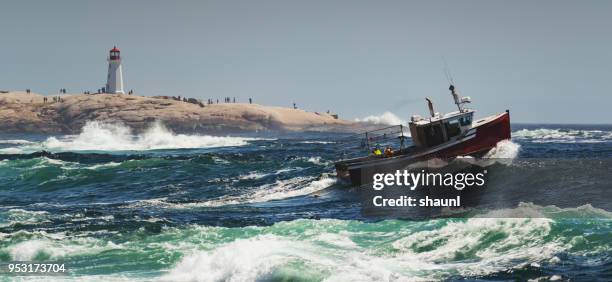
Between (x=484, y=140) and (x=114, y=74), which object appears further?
(x=114, y=74)

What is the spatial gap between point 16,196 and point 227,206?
14.5 meters

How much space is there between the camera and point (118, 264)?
2173 cm

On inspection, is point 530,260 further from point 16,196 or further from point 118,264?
point 16,196

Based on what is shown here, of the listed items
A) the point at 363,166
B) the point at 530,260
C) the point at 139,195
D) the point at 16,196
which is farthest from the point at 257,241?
the point at 16,196

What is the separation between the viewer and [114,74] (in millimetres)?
144500

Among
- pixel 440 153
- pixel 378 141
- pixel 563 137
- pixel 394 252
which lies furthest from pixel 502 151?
pixel 563 137

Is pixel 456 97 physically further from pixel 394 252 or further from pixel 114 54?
pixel 114 54

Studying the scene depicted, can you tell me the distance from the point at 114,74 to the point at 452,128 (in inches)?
4460

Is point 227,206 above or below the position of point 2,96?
below

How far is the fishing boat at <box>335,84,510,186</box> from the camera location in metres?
38.8

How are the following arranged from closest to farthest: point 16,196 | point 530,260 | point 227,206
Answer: point 530,260 < point 227,206 < point 16,196

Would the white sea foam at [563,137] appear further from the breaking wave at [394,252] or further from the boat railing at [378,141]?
the breaking wave at [394,252]

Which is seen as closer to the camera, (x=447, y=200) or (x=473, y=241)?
(x=473, y=241)

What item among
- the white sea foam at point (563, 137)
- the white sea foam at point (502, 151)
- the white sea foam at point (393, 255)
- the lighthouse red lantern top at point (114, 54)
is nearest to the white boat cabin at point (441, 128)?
the white sea foam at point (502, 151)
